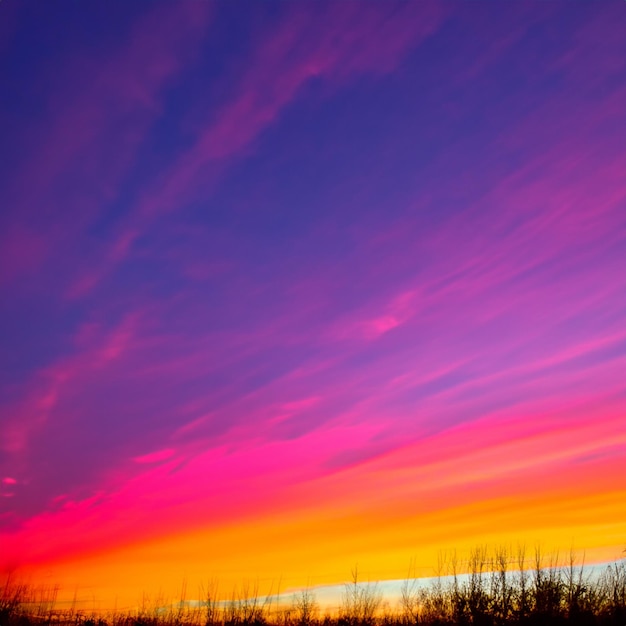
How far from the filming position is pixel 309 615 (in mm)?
43719

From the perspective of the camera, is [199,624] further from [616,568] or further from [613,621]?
[616,568]

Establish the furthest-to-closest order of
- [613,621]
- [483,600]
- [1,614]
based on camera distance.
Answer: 1. [483,600]
2. [613,621]
3. [1,614]

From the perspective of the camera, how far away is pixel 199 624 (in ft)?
137

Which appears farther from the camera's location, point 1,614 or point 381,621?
point 381,621

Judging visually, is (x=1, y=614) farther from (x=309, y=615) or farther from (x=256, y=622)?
(x=309, y=615)

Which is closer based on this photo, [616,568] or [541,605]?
[541,605]

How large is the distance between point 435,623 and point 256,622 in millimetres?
10818

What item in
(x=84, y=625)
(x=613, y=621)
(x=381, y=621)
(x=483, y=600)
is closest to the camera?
(x=613, y=621)

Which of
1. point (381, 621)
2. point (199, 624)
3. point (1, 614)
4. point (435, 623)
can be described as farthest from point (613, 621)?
point (1, 614)

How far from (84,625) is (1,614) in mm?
7146


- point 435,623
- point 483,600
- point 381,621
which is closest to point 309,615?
point 381,621

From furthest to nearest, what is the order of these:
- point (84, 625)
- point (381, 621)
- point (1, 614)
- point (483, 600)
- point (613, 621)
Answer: point (381, 621)
point (483, 600)
point (84, 625)
point (613, 621)
point (1, 614)

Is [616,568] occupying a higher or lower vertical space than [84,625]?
higher

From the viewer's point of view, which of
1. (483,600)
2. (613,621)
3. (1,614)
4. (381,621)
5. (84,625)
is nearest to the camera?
(1,614)
